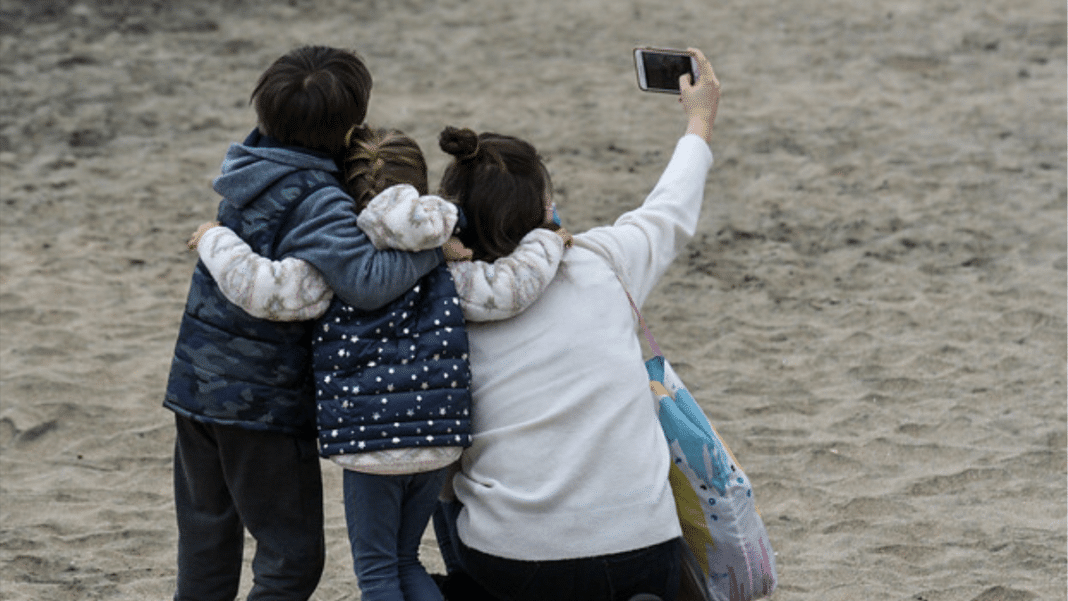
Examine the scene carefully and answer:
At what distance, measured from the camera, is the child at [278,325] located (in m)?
2.51

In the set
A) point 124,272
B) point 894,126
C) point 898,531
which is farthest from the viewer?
point 894,126

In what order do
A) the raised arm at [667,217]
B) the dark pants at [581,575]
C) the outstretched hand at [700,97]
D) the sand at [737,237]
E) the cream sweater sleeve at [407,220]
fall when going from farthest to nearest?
the sand at [737,237] → the outstretched hand at [700,97] → the raised arm at [667,217] → the dark pants at [581,575] → the cream sweater sleeve at [407,220]

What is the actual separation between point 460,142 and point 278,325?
1.63ft

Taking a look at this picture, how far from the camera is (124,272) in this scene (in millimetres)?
6156

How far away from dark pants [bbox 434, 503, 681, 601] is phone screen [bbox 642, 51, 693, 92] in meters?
1.02

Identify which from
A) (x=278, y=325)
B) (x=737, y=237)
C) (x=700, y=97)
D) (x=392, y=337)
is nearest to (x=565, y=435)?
(x=392, y=337)

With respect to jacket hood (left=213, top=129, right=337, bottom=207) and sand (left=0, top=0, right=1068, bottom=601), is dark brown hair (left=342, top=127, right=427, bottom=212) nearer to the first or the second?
jacket hood (left=213, top=129, right=337, bottom=207)

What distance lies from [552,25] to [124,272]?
4.35 m

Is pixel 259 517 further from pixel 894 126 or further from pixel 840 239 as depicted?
pixel 894 126

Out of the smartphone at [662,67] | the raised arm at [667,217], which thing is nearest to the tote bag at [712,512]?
the raised arm at [667,217]

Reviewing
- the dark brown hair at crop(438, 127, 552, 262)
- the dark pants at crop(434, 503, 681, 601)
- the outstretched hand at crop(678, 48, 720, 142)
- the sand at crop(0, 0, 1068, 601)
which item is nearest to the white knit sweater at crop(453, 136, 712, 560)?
the dark pants at crop(434, 503, 681, 601)

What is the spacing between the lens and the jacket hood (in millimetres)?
2570

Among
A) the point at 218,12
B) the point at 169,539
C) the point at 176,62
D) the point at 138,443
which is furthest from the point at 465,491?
the point at 218,12

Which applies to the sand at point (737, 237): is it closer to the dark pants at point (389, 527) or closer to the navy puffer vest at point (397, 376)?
the dark pants at point (389, 527)
